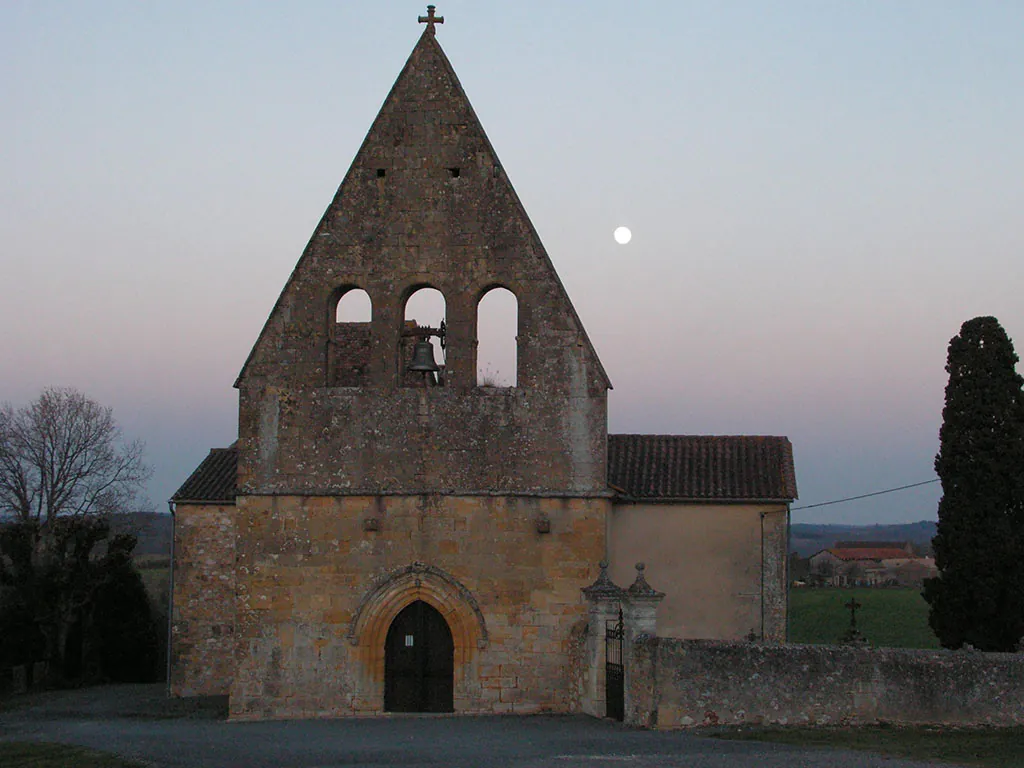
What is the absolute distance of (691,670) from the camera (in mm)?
17719

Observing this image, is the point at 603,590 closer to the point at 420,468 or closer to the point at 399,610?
the point at 399,610

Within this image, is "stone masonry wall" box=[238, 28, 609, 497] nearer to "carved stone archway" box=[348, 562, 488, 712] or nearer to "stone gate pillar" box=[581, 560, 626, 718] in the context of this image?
"carved stone archway" box=[348, 562, 488, 712]

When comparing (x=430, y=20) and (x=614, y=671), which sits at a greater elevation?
(x=430, y=20)

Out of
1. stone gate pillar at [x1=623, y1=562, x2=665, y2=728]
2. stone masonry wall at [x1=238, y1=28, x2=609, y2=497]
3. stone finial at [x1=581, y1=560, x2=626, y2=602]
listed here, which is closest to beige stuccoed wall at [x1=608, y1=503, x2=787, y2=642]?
stone masonry wall at [x1=238, y1=28, x2=609, y2=497]

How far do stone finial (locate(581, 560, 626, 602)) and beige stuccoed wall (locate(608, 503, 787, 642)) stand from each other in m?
3.97

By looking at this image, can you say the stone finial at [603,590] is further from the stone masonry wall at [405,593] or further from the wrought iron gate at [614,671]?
the stone masonry wall at [405,593]

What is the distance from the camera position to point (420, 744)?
55.8 feet

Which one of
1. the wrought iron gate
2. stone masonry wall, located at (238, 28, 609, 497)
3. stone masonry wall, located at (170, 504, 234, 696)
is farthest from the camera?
stone masonry wall, located at (170, 504, 234, 696)

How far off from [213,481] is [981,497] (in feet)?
57.2

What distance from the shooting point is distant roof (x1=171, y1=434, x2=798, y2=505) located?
→ 965 inches

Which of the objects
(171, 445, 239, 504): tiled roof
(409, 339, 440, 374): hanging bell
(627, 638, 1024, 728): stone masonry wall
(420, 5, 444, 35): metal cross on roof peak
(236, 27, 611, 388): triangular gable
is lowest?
(627, 638, 1024, 728): stone masonry wall

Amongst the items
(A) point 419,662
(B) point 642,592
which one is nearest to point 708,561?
(B) point 642,592

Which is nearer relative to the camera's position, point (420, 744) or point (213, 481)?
point (420, 744)

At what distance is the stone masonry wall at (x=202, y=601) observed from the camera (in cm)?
2884
